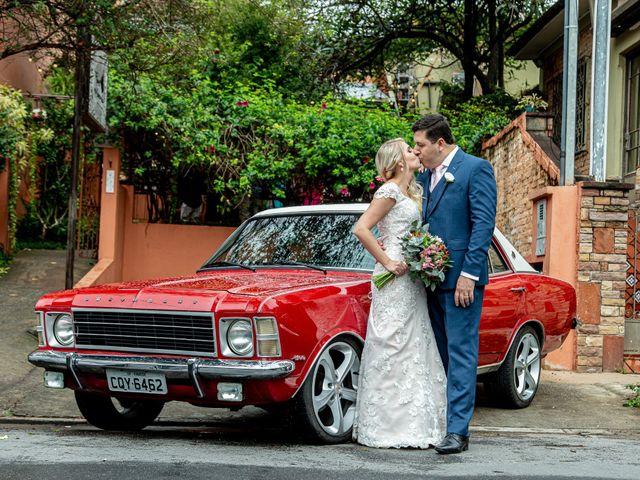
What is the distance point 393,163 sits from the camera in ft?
21.4

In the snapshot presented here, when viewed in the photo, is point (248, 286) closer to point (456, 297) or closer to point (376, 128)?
point (456, 297)

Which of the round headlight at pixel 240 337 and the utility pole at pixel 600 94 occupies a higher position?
the utility pole at pixel 600 94

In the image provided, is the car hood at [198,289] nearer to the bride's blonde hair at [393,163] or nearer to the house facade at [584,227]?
the bride's blonde hair at [393,163]

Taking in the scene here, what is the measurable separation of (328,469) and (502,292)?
10.5 ft

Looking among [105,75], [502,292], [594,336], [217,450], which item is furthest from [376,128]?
[217,450]

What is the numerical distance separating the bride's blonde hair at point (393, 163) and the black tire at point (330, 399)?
43.2 inches

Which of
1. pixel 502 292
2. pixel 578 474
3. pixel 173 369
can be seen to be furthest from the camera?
pixel 502 292

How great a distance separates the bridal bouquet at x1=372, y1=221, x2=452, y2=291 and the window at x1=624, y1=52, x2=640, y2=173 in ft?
35.8

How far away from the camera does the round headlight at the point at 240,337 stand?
5668 mm

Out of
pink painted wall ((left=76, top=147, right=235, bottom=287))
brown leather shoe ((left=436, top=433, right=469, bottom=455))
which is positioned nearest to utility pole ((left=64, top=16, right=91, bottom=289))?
pink painted wall ((left=76, top=147, right=235, bottom=287))

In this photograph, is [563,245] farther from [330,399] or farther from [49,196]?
[49,196]

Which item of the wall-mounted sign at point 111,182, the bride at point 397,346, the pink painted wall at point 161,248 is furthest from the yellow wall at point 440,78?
the bride at point 397,346

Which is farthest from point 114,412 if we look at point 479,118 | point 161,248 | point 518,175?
point 479,118

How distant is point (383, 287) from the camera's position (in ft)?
20.9
